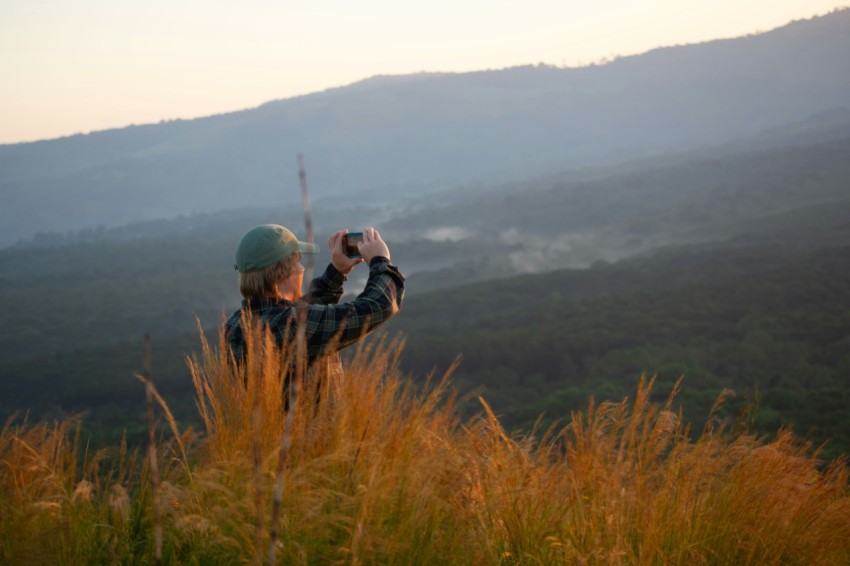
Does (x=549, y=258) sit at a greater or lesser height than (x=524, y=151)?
lesser

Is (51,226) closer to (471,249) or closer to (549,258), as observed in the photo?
(471,249)

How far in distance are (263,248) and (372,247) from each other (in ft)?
1.27

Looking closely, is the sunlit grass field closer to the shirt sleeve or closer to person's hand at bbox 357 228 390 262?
the shirt sleeve

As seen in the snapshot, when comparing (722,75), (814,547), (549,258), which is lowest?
(549,258)

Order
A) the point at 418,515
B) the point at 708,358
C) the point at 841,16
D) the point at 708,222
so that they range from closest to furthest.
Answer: the point at 418,515 < the point at 708,358 < the point at 708,222 < the point at 841,16

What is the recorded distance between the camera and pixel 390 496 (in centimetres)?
227

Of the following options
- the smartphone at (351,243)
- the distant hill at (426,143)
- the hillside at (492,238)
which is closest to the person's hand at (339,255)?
the smartphone at (351,243)

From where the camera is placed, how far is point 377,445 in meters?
2.56

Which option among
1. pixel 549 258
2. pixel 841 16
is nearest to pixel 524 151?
pixel 841 16

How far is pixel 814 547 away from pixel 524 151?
650 ft

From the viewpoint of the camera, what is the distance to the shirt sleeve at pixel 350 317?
259cm

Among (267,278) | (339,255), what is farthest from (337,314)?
(339,255)

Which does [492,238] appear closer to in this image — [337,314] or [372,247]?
[372,247]

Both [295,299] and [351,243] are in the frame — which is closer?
[295,299]
